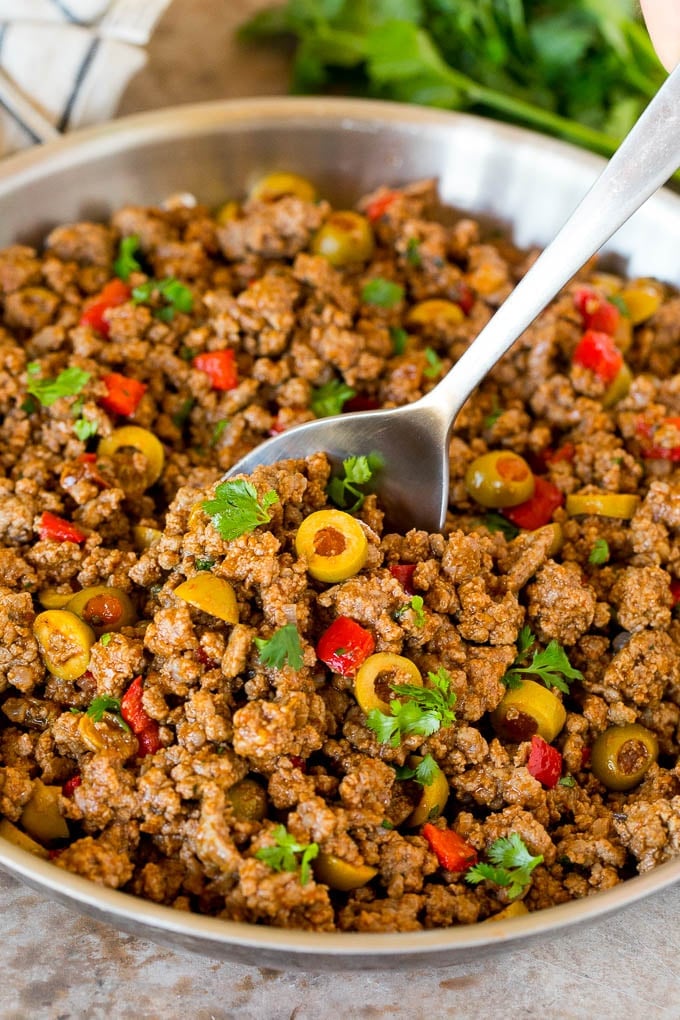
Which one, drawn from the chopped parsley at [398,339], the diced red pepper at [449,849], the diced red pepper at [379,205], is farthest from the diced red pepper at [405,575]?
the diced red pepper at [379,205]

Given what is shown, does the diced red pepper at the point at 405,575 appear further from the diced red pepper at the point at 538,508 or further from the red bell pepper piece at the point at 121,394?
the red bell pepper piece at the point at 121,394

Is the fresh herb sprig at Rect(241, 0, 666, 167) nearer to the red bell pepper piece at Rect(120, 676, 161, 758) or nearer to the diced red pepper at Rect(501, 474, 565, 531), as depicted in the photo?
the diced red pepper at Rect(501, 474, 565, 531)

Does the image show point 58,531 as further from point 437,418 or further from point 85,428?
point 437,418

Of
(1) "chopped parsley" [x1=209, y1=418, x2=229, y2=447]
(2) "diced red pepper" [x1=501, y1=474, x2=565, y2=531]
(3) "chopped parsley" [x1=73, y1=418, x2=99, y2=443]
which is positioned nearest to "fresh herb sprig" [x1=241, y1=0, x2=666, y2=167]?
(2) "diced red pepper" [x1=501, y1=474, x2=565, y2=531]

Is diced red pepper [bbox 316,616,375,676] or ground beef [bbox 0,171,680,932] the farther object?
diced red pepper [bbox 316,616,375,676]

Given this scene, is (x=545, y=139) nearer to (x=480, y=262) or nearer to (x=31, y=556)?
(x=480, y=262)

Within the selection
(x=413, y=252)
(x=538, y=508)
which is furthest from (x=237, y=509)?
(x=413, y=252)

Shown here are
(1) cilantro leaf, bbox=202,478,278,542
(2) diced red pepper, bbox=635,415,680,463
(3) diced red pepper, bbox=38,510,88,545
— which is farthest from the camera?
(2) diced red pepper, bbox=635,415,680,463
